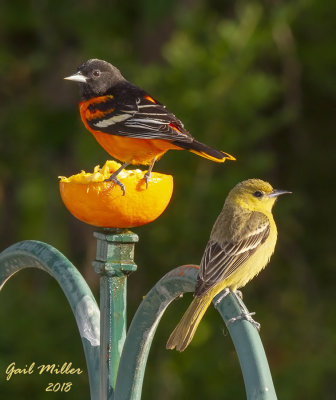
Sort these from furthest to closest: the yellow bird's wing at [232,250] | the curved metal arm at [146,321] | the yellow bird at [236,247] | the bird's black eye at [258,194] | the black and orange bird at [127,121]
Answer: the bird's black eye at [258,194] < the black and orange bird at [127,121] < the yellow bird's wing at [232,250] < the yellow bird at [236,247] < the curved metal arm at [146,321]

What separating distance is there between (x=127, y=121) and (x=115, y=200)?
3.98ft

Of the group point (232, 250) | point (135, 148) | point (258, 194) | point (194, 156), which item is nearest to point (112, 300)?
point (232, 250)

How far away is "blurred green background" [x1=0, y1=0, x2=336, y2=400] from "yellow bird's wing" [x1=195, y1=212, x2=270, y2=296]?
188 centimetres

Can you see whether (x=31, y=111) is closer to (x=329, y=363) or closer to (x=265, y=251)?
(x=329, y=363)

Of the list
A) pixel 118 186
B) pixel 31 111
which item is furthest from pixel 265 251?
pixel 31 111

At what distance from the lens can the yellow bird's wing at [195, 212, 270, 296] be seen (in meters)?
3.45

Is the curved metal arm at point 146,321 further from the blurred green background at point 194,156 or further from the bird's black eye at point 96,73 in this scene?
the blurred green background at point 194,156

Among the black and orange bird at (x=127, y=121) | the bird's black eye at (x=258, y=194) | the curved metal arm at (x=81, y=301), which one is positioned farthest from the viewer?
the bird's black eye at (x=258, y=194)

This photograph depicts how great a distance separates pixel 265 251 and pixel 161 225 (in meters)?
2.71

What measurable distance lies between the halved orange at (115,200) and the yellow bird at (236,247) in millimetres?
290

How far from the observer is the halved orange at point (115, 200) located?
299cm

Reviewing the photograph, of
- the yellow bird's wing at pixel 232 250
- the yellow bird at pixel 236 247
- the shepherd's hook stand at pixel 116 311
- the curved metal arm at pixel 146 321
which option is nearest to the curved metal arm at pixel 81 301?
the shepherd's hook stand at pixel 116 311

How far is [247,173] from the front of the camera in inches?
262

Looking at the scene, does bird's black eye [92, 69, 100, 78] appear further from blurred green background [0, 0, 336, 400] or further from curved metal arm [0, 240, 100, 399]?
blurred green background [0, 0, 336, 400]
